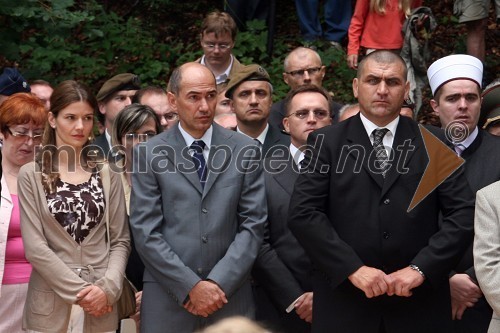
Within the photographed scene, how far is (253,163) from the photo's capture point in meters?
5.82

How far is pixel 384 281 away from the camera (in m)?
5.16

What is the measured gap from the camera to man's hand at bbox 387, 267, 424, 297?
16.9 feet

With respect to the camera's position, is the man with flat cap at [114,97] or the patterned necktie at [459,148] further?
the man with flat cap at [114,97]

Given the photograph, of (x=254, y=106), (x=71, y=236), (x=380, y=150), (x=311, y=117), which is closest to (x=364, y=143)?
(x=380, y=150)

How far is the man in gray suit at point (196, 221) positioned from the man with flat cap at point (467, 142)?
125 cm

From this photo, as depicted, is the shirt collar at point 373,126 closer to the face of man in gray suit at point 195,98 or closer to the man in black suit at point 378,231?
the man in black suit at point 378,231

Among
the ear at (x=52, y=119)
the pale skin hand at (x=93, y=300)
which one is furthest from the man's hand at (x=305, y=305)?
the ear at (x=52, y=119)

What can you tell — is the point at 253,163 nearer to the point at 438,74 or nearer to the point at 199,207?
the point at 199,207

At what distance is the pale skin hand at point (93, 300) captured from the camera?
5625 mm

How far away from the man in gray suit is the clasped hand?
29.0 inches

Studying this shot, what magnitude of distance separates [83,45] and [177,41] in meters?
1.49

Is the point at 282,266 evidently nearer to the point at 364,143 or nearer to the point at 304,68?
the point at 364,143

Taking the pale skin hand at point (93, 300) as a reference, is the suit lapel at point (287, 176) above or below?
above

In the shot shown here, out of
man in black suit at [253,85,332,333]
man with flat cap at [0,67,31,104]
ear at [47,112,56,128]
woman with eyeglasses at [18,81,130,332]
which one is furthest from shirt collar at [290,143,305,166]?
man with flat cap at [0,67,31,104]
